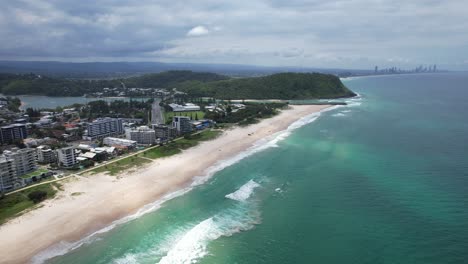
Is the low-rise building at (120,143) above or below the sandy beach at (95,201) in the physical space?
above

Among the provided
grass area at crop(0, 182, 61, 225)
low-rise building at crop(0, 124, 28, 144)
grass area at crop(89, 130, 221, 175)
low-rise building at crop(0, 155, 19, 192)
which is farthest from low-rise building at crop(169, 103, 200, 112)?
low-rise building at crop(0, 155, 19, 192)

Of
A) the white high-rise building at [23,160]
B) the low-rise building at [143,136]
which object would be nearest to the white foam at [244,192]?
the low-rise building at [143,136]

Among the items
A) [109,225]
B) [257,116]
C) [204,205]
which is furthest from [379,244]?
[257,116]

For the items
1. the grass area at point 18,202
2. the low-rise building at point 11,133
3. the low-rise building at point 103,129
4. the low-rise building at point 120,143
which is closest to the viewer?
the grass area at point 18,202

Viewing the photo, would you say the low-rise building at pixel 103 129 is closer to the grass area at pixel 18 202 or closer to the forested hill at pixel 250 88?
the grass area at pixel 18 202

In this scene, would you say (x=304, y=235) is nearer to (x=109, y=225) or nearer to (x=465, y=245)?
(x=465, y=245)

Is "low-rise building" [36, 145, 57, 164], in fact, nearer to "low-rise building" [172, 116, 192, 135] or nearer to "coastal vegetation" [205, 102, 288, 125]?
"low-rise building" [172, 116, 192, 135]

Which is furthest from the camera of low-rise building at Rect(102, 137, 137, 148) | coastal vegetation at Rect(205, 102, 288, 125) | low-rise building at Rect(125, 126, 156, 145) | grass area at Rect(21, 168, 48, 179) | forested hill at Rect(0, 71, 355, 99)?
forested hill at Rect(0, 71, 355, 99)
